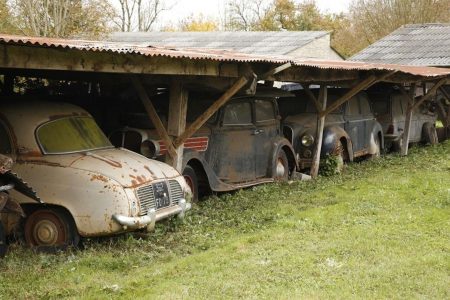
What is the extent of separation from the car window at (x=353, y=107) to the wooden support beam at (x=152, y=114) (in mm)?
6777

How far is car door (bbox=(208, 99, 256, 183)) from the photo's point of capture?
973 centimetres

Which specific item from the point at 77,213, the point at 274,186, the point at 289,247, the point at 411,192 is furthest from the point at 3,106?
the point at 411,192

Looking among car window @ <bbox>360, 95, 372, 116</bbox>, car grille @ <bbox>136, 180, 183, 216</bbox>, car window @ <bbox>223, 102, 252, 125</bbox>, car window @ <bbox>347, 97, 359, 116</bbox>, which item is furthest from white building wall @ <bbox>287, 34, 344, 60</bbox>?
car grille @ <bbox>136, 180, 183, 216</bbox>

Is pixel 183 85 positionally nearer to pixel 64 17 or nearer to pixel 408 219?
pixel 408 219

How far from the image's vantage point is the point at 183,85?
8.66 meters

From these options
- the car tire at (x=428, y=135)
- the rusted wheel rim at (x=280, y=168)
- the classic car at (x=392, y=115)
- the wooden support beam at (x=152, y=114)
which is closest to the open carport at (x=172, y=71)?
the wooden support beam at (x=152, y=114)

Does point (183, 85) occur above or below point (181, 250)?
above

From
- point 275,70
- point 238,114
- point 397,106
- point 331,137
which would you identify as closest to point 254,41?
point 397,106

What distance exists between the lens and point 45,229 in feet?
21.9

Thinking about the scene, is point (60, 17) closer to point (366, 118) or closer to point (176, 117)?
point (366, 118)

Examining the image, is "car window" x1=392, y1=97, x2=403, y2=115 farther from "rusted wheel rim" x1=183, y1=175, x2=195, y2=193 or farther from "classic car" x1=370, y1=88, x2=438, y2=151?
"rusted wheel rim" x1=183, y1=175, x2=195, y2=193

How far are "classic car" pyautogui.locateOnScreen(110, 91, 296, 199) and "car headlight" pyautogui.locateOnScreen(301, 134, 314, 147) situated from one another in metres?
1.09

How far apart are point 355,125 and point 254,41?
16.3 meters

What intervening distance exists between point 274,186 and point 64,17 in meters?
14.3
